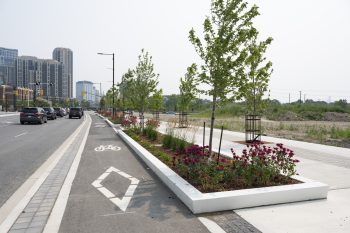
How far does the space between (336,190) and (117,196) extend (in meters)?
4.45

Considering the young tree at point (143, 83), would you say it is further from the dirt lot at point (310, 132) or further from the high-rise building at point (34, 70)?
the high-rise building at point (34, 70)

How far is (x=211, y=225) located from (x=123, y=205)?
171 cm

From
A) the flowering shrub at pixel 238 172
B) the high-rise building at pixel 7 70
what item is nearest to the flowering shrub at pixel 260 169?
the flowering shrub at pixel 238 172

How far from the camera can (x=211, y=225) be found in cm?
466

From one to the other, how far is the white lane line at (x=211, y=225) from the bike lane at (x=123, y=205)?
0.07 m

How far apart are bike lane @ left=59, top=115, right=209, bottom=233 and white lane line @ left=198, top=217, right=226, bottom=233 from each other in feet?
0.23

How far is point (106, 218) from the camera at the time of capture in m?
4.92

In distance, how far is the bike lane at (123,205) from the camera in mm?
4621

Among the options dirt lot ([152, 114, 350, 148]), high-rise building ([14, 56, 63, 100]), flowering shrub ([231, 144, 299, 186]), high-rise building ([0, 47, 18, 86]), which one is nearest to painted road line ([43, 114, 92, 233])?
flowering shrub ([231, 144, 299, 186])

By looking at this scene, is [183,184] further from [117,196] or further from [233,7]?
[233,7]

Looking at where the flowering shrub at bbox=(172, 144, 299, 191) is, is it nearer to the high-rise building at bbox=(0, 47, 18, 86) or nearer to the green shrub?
the green shrub

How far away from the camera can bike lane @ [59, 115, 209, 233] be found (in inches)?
182

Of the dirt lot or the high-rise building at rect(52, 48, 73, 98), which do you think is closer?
the dirt lot

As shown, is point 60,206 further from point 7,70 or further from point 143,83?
point 7,70
